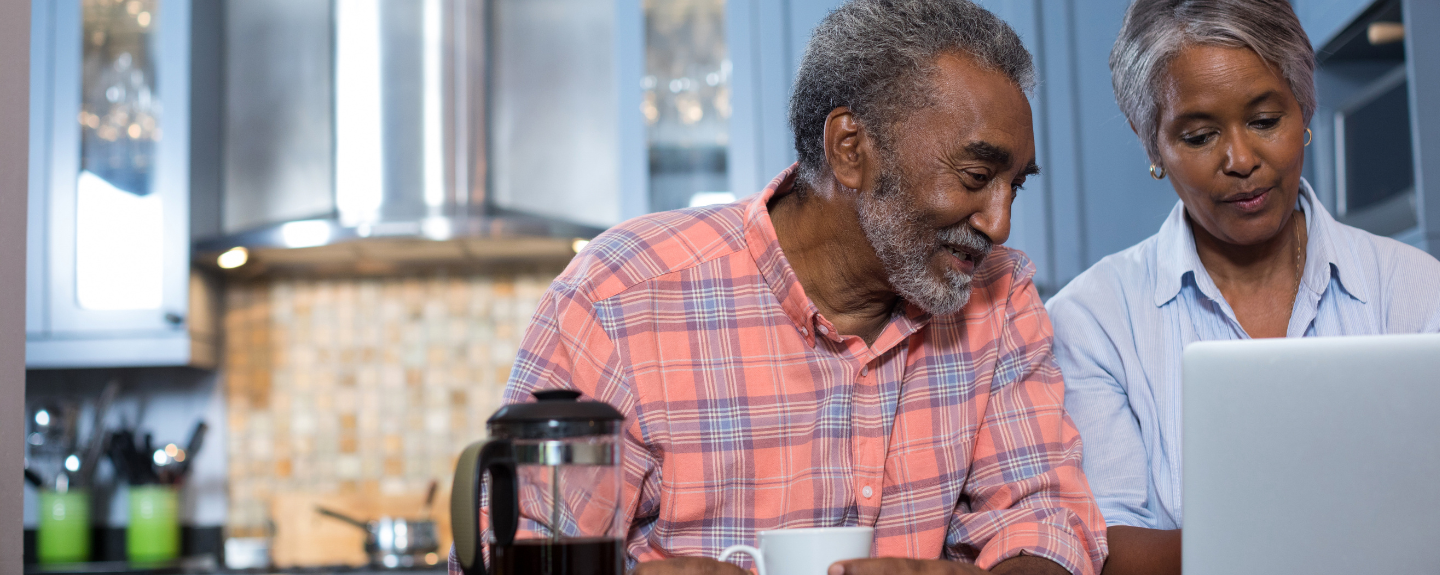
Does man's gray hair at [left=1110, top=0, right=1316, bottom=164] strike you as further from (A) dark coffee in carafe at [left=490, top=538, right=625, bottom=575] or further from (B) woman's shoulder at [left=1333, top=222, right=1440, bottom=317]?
(A) dark coffee in carafe at [left=490, top=538, right=625, bottom=575]

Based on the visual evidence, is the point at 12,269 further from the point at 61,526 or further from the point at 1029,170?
the point at 61,526

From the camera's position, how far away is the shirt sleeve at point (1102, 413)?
1.21m

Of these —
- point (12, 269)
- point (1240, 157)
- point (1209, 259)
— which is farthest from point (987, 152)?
point (12, 269)

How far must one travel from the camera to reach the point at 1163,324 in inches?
52.1

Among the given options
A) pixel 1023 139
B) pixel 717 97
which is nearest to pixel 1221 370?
pixel 1023 139

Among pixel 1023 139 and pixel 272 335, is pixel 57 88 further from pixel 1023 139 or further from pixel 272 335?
pixel 1023 139

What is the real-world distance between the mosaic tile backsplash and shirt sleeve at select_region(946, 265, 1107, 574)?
6.23 ft

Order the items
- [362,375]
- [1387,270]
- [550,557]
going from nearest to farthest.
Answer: [550,557], [1387,270], [362,375]

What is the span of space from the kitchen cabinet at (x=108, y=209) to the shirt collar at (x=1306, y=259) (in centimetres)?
221

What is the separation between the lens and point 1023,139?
110 centimetres

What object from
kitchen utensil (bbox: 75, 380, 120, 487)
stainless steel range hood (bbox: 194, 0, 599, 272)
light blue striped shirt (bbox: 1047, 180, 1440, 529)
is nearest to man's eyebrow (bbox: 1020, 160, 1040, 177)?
light blue striped shirt (bbox: 1047, 180, 1440, 529)

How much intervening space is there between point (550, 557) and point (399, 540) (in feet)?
6.59

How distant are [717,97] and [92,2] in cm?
154

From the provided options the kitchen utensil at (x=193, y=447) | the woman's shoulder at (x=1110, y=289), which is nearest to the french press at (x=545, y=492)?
the woman's shoulder at (x=1110, y=289)
